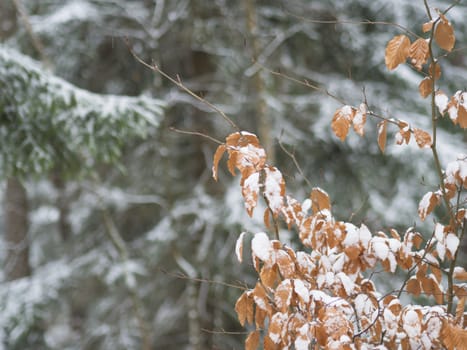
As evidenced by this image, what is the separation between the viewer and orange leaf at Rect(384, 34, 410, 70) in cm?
194

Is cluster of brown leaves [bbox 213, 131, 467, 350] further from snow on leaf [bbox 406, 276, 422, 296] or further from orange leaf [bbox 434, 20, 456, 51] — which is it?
orange leaf [bbox 434, 20, 456, 51]

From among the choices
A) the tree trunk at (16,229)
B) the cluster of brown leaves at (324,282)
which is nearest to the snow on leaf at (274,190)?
the cluster of brown leaves at (324,282)

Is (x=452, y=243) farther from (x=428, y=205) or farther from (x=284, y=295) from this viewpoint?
(x=284, y=295)

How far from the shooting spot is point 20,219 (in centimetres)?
691

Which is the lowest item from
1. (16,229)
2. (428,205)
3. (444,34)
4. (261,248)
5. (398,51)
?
(16,229)

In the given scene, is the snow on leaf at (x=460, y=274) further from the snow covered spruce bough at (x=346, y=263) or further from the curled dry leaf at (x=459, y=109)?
the curled dry leaf at (x=459, y=109)

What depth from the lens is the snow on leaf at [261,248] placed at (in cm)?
178

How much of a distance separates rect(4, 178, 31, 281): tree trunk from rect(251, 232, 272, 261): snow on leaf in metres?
5.83

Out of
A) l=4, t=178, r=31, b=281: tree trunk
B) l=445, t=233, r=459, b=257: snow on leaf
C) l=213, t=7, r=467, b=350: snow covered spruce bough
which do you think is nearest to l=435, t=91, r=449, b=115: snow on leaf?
l=213, t=7, r=467, b=350: snow covered spruce bough

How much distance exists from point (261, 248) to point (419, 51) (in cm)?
111

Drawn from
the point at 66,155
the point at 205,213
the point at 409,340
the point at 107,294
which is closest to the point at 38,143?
the point at 66,155

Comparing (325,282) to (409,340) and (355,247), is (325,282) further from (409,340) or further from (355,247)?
(409,340)

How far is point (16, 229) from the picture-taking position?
6.89 m

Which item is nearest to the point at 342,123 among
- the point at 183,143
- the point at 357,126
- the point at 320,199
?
the point at 357,126
